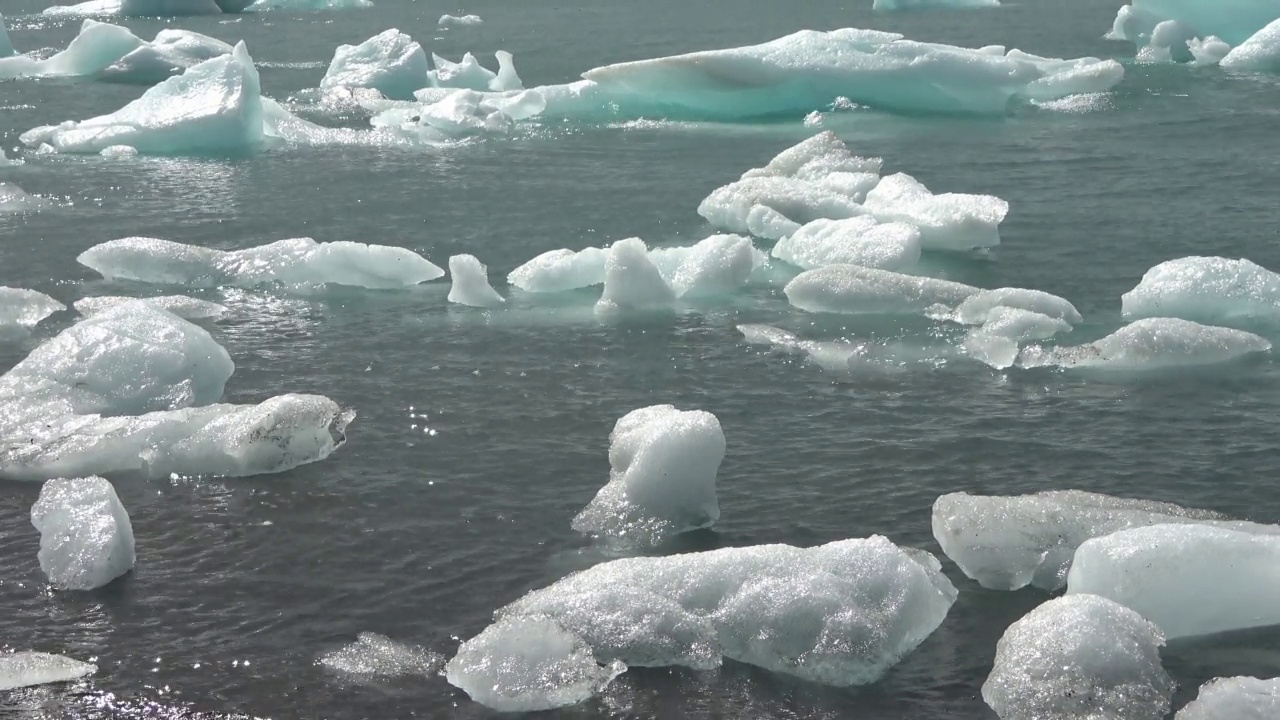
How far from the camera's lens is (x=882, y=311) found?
12664 millimetres

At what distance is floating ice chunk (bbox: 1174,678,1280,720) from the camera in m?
6.48

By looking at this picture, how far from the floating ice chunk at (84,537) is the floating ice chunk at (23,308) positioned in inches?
178

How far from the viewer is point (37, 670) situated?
23.7ft

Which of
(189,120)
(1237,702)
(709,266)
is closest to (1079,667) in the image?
(1237,702)

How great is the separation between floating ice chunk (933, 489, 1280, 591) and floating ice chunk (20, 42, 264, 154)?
1548cm

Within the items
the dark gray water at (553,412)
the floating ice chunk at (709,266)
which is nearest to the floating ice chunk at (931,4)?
the dark gray water at (553,412)

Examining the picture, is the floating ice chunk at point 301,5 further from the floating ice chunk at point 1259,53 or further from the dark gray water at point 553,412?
the floating ice chunk at point 1259,53

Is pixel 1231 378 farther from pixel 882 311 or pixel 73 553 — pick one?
pixel 73 553

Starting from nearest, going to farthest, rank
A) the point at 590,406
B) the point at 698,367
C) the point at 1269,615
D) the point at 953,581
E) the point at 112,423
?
the point at 1269,615 → the point at 953,581 → the point at 112,423 → the point at 590,406 → the point at 698,367

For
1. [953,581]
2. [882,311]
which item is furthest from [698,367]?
[953,581]

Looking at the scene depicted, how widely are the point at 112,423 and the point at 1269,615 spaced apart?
755cm

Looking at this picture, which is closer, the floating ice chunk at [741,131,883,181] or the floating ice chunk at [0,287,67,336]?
the floating ice chunk at [0,287,67,336]

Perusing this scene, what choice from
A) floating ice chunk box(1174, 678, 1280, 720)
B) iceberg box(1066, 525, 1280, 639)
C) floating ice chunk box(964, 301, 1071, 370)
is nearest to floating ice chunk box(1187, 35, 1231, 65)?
floating ice chunk box(964, 301, 1071, 370)

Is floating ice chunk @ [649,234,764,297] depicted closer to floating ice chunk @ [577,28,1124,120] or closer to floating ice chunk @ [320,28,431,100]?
floating ice chunk @ [577,28,1124,120]
